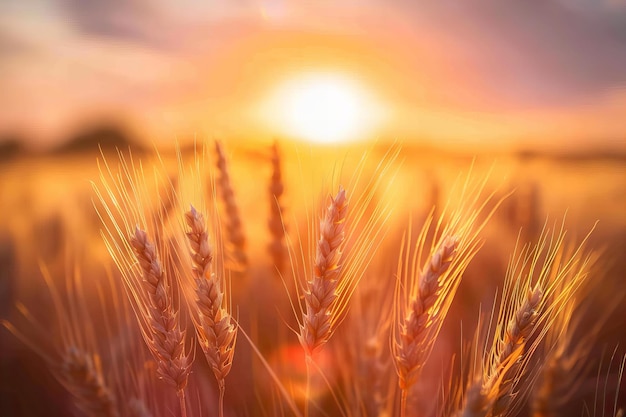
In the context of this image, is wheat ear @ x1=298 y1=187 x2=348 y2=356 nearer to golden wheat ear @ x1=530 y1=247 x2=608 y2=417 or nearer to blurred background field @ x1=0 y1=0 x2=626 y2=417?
blurred background field @ x1=0 y1=0 x2=626 y2=417

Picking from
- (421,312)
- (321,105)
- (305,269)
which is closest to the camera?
(421,312)

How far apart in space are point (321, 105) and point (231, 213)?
1.09 ft

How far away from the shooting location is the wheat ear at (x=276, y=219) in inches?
40.2

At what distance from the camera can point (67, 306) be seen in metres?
1.16

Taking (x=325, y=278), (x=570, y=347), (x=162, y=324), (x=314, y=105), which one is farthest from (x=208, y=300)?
(x=570, y=347)

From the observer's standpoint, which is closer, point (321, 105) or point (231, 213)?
point (231, 213)

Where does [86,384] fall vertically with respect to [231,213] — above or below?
below

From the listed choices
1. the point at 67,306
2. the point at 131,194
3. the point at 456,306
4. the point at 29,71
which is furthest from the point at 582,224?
the point at 29,71

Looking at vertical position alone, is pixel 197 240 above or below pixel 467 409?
above

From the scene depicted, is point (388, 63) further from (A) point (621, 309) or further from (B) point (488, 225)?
(A) point (621, 309)

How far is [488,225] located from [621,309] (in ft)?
1.41

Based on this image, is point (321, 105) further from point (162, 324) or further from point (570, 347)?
point (570, 347)

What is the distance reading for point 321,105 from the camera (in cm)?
112

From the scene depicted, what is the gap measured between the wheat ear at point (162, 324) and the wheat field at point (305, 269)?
151mm
